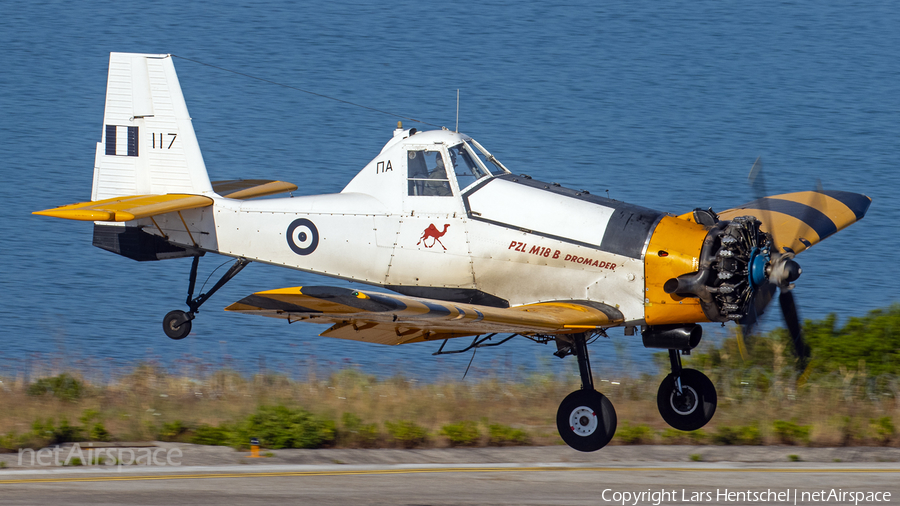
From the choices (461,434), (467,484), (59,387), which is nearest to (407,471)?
(467,484)

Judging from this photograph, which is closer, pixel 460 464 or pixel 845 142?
pixel 460 464

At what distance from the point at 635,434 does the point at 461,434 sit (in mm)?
1997

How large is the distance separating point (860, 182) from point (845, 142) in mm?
3813

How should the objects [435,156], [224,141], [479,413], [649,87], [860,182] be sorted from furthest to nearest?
[649,87]
[224,141]
[860,182]
[479,413]
[435,156]

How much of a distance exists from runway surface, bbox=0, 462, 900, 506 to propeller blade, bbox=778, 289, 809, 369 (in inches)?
48.8

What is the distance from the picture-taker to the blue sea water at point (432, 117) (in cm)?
2184

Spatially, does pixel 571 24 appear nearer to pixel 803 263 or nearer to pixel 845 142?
pixel 845 142

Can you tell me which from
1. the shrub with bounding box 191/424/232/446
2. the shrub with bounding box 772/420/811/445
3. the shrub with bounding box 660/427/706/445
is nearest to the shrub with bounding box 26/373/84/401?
the shrub with bounding box 191/424/232/446

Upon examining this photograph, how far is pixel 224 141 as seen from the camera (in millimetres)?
29781

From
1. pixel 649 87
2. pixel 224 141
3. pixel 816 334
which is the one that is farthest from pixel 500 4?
pixel 816 334

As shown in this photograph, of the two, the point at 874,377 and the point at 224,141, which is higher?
the point at 224,141

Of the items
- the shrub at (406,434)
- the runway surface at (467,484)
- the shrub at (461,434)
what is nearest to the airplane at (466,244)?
the runway surface at (467,484)

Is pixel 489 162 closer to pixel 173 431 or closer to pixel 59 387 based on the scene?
pixel 173 431

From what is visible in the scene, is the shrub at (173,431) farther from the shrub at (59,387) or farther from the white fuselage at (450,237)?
the shrub at (59,387)
